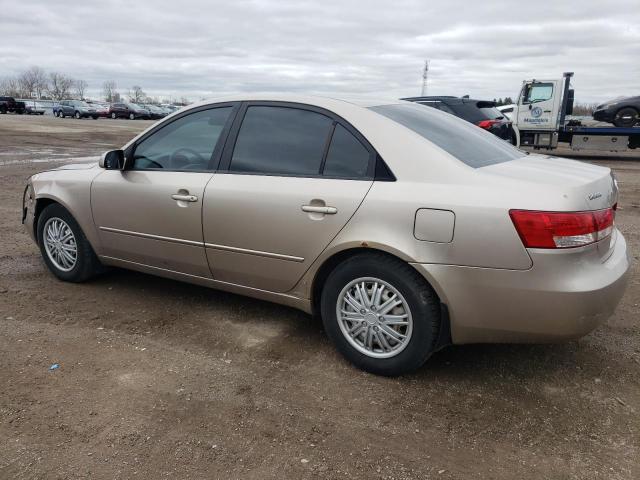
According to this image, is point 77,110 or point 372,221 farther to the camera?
point 77,110

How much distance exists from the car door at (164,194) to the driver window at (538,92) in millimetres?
16741

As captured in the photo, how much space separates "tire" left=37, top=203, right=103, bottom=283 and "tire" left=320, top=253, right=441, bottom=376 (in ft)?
7.49

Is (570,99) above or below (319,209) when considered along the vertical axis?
above

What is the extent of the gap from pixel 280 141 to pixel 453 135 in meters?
1.10

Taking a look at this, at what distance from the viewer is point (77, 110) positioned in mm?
47938

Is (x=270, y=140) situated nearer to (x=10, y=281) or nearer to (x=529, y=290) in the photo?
(x=529, y=290)

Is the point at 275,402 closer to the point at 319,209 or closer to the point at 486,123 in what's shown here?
the point at 319,209

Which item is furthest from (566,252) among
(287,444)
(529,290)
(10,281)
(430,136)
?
(10,281)

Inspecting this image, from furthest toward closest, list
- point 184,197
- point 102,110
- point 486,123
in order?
point 102,110, point 486,123, point 184,197

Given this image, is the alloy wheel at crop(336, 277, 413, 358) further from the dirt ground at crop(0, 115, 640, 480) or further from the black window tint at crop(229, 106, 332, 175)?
the black window tint at crop(229, 106, 332, 175)

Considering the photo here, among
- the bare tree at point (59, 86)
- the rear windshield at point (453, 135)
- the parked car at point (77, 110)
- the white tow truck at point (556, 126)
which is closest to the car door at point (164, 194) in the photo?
the rear windshield at point (453, 135)

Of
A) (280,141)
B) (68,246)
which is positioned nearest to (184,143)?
(280,141)

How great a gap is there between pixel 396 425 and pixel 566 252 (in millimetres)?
1186

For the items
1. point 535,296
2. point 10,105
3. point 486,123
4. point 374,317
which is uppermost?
point 10,105
